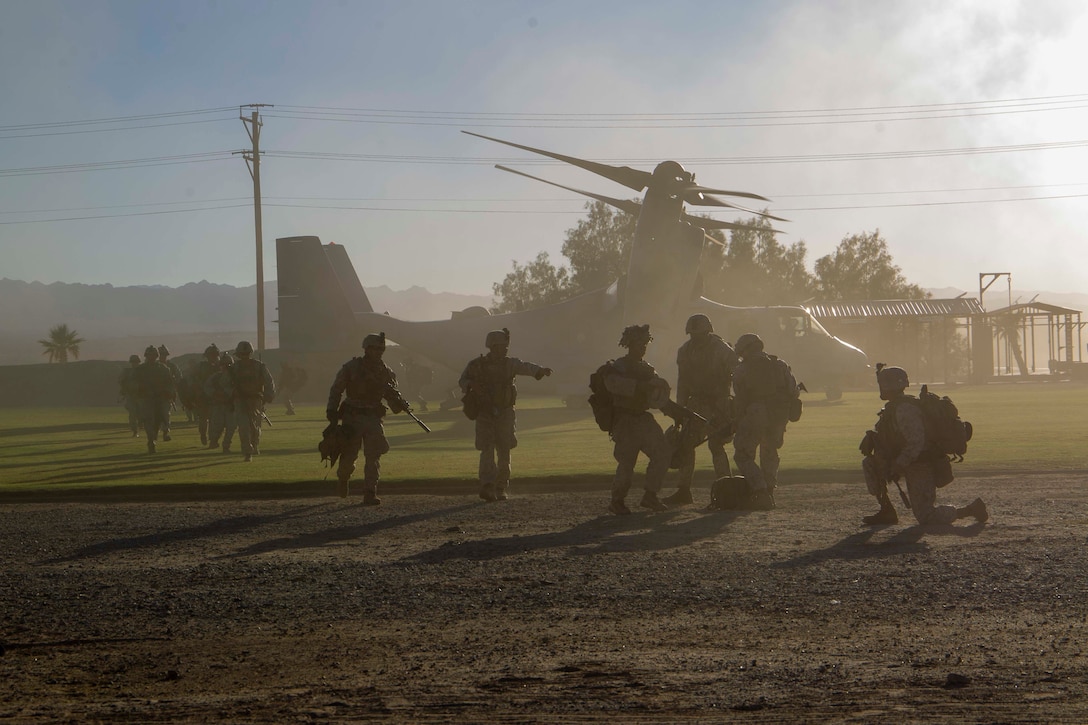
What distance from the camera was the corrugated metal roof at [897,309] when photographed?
61.3 meters

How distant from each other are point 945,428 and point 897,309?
56.5m

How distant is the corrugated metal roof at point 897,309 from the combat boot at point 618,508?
A: 5195 cm

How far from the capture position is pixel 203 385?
68.4 feet

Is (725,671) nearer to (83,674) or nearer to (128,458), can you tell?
(83,674)

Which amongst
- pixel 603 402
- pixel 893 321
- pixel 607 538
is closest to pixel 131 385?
pixel 603 402

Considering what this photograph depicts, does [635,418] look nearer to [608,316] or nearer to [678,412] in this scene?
[678,412]

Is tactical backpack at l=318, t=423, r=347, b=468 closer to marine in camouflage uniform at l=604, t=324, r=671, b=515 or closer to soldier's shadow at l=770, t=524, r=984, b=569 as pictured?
marine in camouflage uniform at l=604, t=324, r=671, b=515

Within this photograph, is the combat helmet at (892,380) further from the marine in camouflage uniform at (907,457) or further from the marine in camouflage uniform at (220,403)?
the marine in camouflage uniform at (220,403)

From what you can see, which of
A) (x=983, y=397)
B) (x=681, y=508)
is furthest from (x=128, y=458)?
(x=983, y=397)

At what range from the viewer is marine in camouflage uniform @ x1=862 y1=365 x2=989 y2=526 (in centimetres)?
955

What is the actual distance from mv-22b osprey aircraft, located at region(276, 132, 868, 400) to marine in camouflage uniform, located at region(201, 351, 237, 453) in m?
8.64

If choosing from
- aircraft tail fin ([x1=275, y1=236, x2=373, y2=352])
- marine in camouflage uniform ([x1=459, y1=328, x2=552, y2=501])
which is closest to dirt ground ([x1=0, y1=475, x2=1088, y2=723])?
marine in camouflage uniform ([x1=459, y1=328, x2=552, y2=501])

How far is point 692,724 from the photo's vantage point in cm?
434

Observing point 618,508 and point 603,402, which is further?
point 603,402
